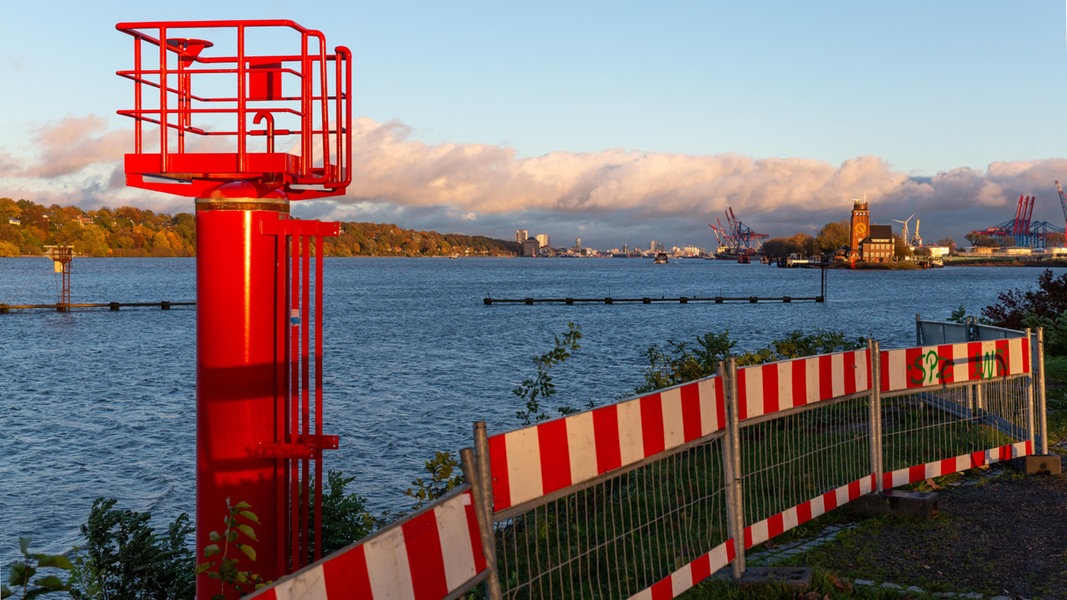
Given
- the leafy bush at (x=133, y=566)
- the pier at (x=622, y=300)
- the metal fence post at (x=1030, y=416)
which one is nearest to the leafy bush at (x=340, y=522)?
the leafy bush at (x=133, y=566)

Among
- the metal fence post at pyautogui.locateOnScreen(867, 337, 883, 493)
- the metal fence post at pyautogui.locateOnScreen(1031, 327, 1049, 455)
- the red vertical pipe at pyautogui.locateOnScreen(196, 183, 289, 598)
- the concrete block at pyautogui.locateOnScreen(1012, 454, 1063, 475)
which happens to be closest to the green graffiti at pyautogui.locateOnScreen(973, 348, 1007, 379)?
the metal fence post at pyautogui.locateOnScreen(1031, 327, 1049, 455)

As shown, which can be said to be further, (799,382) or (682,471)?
(799,382)

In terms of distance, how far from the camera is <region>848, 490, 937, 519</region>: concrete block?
30.7 ft

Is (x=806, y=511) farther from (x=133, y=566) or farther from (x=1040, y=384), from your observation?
(x=133, y=566)

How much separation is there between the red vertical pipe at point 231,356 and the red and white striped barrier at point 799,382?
153 inches

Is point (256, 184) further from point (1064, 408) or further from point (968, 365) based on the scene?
point (1064, 408)

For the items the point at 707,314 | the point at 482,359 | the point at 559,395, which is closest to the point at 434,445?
the point at 559,395

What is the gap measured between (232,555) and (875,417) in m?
6.32

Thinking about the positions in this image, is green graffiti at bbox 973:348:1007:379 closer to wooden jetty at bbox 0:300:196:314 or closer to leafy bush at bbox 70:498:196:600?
leafy bush at bbox 70:498:196:600

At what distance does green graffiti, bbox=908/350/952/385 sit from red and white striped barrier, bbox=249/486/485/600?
7.14m

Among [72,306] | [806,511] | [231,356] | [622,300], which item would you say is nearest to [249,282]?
[231,356]

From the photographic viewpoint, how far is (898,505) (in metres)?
9.45

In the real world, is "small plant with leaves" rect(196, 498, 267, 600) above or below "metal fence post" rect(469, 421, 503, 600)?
below

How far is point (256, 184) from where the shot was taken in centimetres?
760
